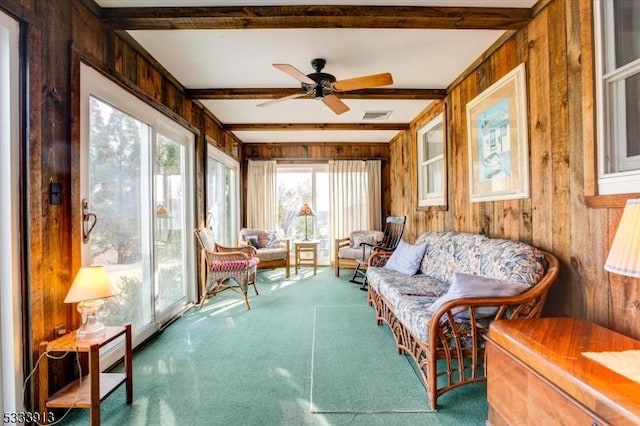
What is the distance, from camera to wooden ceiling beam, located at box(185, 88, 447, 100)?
3.33m

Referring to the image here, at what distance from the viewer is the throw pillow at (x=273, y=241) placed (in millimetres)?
5402

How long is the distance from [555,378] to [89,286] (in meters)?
2.14

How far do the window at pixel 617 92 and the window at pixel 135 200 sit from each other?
9.84 feet

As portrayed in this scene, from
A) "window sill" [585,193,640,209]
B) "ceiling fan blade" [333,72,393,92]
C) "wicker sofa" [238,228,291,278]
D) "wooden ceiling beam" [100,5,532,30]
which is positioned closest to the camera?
"window sill" [585,193,640,209]

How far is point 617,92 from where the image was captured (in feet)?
5.08

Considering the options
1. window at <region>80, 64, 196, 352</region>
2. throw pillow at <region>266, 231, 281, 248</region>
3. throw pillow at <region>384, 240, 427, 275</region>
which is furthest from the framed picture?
throw pillow at <region>266, 231, 281, 248</region>

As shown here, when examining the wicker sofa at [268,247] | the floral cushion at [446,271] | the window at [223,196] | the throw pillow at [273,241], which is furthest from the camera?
the throw pillow at [273,241]

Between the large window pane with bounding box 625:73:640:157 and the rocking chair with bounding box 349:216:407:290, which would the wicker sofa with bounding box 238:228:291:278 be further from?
the large window pane with bounding box 625:73:640:157

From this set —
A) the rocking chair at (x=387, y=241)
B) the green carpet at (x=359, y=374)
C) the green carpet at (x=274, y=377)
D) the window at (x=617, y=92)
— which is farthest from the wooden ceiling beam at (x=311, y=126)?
the window at (x=617, y=92)

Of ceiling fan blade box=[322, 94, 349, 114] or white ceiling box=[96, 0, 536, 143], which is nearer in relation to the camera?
white ceiling box=[96, 0, 536, 143]

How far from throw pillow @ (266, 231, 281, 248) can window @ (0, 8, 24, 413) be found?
3.97 m

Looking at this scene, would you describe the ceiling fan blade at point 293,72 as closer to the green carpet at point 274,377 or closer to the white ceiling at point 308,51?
the white ceiling at point 308,51

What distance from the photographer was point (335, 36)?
7.58 ft

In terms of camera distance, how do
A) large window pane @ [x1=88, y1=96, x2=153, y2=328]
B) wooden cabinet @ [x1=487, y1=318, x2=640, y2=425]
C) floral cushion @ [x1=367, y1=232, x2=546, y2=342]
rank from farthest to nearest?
large window pane @ [x1=88, y1=96, x2=153, y2=328] → floral cushion @ [x1=367, y1=232, x2=546, y2=342] → wooden cabinet @ [x1=487, y1=318, x2=640, y2=425]
